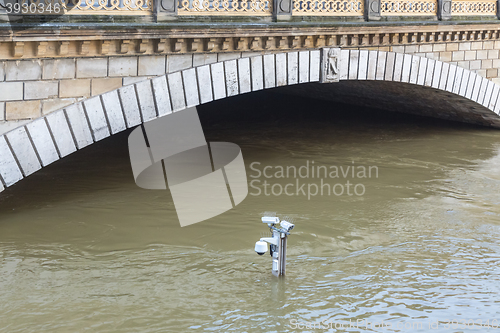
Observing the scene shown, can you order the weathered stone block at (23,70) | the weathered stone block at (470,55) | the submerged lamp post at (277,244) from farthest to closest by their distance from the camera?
the weathered stone block at (470,55)
the weathered stone block at (23,70)
the submerged lamp post at (277,244)

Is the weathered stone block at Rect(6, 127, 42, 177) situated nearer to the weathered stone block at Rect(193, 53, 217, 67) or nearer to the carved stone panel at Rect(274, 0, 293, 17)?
the weathered stone block at Rect(193, 53, 217, 67)

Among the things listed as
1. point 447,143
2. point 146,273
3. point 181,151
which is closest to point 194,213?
point 146,273

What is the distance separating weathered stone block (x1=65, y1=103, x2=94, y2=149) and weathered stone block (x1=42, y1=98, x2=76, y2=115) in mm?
71

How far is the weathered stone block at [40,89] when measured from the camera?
6.85m

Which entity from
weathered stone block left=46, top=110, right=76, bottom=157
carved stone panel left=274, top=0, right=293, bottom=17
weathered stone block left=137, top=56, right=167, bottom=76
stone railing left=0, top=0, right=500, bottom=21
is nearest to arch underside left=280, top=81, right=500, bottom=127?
stone railing left=0, top=0, right=500, bottom=21

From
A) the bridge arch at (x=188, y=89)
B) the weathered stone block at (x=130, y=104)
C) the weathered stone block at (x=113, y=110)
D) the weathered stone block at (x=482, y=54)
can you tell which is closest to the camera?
the bridge arch at (x=188, y=89)

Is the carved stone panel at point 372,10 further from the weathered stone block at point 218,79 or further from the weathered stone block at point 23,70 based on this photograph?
the weathered stone block at point 23,70

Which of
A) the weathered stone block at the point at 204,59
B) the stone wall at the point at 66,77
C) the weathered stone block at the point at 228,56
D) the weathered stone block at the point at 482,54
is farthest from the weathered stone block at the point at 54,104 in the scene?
the weathered stone block at the point at 482,54

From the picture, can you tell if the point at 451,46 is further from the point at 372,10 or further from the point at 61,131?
the point at 61,131

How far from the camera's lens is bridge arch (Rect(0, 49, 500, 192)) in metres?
6.93

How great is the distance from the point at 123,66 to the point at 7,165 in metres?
1.98

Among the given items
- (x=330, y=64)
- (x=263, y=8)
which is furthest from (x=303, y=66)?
(x=263, y=8)

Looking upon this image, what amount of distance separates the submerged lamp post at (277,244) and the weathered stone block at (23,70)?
11.4 feet

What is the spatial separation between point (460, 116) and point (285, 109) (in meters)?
4.95
